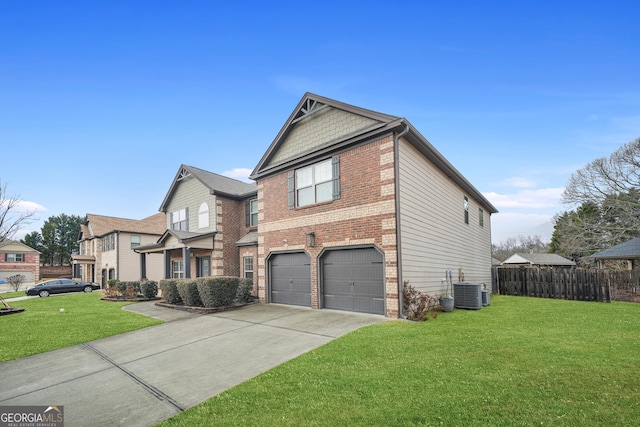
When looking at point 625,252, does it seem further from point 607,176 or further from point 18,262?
point 18,262

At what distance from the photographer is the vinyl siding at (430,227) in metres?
10.8

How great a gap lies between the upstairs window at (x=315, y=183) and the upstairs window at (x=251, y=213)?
608cm

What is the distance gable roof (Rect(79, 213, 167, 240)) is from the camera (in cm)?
3062

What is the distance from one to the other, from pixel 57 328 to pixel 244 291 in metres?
6.66

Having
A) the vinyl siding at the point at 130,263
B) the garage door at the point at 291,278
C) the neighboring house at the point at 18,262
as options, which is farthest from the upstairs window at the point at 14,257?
the garage door at the point at 291,278

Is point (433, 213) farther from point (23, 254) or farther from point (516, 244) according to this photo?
point (516, 244)

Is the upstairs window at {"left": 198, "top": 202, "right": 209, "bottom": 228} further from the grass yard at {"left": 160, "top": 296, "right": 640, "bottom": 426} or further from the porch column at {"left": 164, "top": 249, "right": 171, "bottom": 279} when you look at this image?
the grass yard at {"left": 160, "top": 296, "right": 640, "bottom": 426}

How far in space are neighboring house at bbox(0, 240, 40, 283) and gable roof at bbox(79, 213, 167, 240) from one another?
2228 cm

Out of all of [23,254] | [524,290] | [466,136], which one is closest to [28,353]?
[466,136]

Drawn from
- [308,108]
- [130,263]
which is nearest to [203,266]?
[308,108]

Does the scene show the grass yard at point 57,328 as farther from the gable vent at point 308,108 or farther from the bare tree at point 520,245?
A: the bare tree at point 520,245

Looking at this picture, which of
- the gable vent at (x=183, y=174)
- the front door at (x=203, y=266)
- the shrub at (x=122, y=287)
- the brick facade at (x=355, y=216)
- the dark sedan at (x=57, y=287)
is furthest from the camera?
the dark sedan at (x=57, y=287)

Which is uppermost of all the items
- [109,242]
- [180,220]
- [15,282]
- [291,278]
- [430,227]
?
[180,220]

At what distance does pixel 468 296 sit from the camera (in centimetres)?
1230
